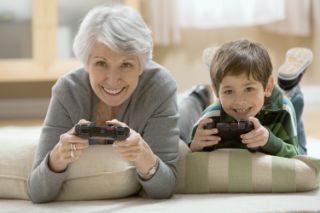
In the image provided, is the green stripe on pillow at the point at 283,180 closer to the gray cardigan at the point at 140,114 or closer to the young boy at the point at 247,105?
the young boy at the point at 247,105

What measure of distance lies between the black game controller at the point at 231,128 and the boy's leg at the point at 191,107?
293 millimetres

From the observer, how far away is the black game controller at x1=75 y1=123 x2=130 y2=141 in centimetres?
115

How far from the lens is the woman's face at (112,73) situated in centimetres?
129

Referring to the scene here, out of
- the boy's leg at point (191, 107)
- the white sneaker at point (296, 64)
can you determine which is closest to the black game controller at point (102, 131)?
the boy's leg at point (191, 107)

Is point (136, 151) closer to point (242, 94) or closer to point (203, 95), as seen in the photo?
point (242, 94)

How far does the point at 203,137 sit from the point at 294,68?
596 mm

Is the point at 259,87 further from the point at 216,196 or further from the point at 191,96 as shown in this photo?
the point at 191,96

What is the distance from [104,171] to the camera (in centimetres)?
130

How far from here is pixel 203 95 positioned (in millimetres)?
2025

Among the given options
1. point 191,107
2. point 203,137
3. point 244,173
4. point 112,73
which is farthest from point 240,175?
point 191,107

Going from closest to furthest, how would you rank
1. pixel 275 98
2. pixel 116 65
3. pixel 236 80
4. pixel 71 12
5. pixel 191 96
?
pixel 116 65
pixel 236 80
pixel 275 98
pixel 191 96
pixel 71 12

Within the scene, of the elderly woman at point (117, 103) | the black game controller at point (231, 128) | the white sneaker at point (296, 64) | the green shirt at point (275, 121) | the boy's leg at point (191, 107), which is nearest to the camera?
the elderly woman at point (117, 103)

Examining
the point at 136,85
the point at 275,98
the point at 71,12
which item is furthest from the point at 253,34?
the point at 136,85

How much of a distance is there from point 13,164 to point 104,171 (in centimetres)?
24
